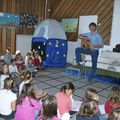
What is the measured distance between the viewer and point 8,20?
26.3 feet

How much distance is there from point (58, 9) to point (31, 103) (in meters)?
6.47

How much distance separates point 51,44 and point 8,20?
193 centimetres

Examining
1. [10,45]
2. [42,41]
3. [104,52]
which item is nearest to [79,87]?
[104,52]

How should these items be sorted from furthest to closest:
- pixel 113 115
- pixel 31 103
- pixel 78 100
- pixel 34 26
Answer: pixel 34 26 → pixel 78 100 → pixel 31 103 → pixel 113 115

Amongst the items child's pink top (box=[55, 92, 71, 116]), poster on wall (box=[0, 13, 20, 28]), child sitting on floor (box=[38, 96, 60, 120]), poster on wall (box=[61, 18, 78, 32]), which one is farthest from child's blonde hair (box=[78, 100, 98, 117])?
poster on wall (box=[0, 13, 20, 28])

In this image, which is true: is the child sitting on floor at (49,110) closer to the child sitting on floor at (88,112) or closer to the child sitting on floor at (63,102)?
the child sitting on floor at (88,112)

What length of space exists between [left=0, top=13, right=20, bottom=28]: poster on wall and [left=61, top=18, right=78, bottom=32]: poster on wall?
1653 mm

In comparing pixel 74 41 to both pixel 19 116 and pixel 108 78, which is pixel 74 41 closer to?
pixel 108 78

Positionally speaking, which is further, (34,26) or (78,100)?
(34,26)

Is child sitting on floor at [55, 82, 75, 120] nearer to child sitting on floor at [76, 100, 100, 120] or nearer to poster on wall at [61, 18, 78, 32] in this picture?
child sitting on floor at [76, 100, 100, 120]

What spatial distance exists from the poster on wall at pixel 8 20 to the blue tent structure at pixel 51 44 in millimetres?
1053

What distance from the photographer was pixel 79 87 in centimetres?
482

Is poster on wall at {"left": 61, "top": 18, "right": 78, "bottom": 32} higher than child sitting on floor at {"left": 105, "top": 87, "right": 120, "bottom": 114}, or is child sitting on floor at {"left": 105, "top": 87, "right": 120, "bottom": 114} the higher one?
poster on wall at {"left": 61, "top": 18, "right": 78, "bottom": 32}

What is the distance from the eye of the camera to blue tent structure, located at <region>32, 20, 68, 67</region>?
723 cm
